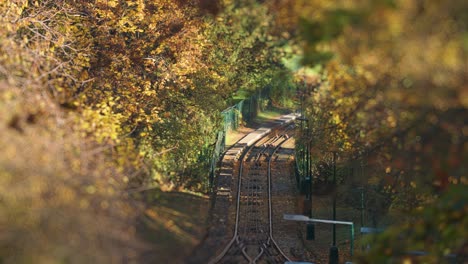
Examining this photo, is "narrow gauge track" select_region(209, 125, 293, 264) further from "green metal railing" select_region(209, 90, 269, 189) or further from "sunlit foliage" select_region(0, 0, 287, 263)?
"sunlit foliage" select_region(0, 0, 287, 263)

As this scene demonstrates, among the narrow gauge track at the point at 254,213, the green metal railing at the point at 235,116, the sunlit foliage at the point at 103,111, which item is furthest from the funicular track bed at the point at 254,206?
the sunlit foliage at the point at 103,111

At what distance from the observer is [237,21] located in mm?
11867

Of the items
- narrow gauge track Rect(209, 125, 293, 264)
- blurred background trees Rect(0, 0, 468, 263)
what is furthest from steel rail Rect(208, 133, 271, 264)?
blurred background trees Rect(0, 0, 468, 263)

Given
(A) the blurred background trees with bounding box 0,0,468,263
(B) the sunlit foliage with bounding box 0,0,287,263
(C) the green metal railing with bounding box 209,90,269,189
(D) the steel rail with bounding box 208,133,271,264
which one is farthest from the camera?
(C) the green metal railing with bounding box 209,90,269,189

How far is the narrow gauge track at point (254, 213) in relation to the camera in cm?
1831

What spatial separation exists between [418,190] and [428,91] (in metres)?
4.68

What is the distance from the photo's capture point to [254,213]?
23609 millimetres

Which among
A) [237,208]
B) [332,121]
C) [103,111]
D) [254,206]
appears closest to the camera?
[103,111]

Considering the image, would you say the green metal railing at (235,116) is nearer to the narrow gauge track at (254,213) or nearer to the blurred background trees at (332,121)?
the narrow gauge track at (254,213)

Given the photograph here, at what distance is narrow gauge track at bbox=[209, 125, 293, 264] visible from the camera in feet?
60.1

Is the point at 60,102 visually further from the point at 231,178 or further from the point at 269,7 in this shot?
the point at 231,178

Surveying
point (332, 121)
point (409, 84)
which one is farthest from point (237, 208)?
point (409, 84)

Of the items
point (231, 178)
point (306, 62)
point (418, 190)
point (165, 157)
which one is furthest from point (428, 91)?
point (231, 178)

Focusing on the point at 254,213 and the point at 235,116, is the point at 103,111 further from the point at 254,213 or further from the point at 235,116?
the point at 235,116
